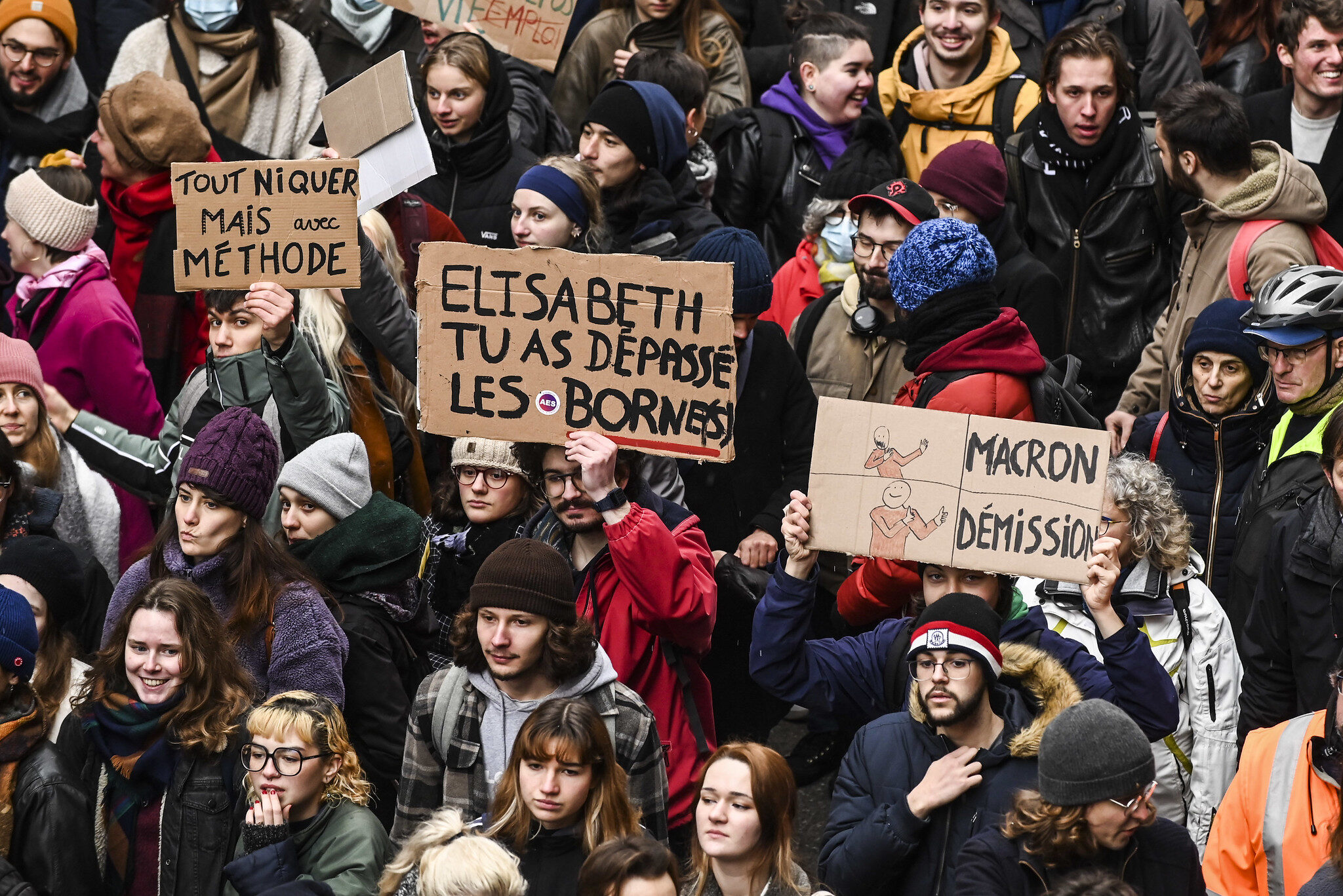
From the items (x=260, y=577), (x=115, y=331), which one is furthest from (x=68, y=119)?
(x=260, y=577)

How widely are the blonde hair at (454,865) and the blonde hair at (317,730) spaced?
314mm

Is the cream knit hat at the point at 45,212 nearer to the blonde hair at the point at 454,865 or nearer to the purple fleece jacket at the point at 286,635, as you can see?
the purple fleece jacket at the point at 286,635

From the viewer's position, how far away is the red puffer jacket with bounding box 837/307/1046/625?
5801 millimetres

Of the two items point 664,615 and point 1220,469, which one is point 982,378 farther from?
point 664,615

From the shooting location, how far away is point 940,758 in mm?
4664

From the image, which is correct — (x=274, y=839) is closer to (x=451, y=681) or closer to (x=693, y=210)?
(x=451, y=681)

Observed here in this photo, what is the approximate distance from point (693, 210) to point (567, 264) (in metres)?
2.18

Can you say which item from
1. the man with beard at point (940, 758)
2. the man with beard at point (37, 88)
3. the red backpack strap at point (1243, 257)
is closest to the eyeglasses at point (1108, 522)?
the man with beard at point (940, 758)

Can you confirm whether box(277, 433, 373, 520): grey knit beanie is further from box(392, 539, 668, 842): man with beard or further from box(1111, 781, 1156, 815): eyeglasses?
box(1111, 781, 1156, 815): eyeglasses

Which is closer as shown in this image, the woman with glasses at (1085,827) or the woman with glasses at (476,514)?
the woman with glasses at (1085,827)

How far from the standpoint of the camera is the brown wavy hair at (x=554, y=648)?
493 centimetres

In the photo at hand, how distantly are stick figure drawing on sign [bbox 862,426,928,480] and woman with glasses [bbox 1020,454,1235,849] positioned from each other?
78 cm

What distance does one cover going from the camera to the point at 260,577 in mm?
5363

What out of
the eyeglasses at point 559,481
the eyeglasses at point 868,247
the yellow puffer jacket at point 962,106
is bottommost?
the eyeglasses at point 559,481
